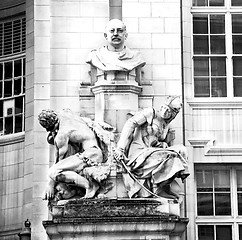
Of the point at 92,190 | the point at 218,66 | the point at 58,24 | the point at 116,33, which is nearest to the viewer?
the point at 92,190

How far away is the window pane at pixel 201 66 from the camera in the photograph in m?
24.1

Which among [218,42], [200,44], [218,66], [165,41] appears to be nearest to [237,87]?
[218,66]

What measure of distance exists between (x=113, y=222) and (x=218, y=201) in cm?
316

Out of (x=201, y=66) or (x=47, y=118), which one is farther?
(x=201, y=66)

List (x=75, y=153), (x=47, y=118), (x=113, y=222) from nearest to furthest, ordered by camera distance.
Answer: (x=113, y=222) → (x=47, y=118) → (x=75, y=153)

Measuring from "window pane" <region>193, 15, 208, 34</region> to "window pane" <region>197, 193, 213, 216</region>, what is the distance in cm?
373

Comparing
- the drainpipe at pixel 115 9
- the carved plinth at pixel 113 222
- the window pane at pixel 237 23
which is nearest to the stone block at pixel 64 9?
the drainpipe at pixel 115 9

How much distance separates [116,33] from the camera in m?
22.8

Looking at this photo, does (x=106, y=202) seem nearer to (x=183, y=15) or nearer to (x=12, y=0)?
(x=183, y=15)

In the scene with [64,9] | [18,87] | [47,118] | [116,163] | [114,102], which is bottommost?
[116,163]

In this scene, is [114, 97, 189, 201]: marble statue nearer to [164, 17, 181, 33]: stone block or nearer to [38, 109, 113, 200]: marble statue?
[38, 109, 113, 200]: marble statue

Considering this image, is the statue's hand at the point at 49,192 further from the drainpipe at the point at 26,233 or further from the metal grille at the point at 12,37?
the metal grille at the point at 12,37

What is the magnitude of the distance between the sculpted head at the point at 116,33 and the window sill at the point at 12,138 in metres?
3.52

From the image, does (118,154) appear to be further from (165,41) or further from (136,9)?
(136,9)
